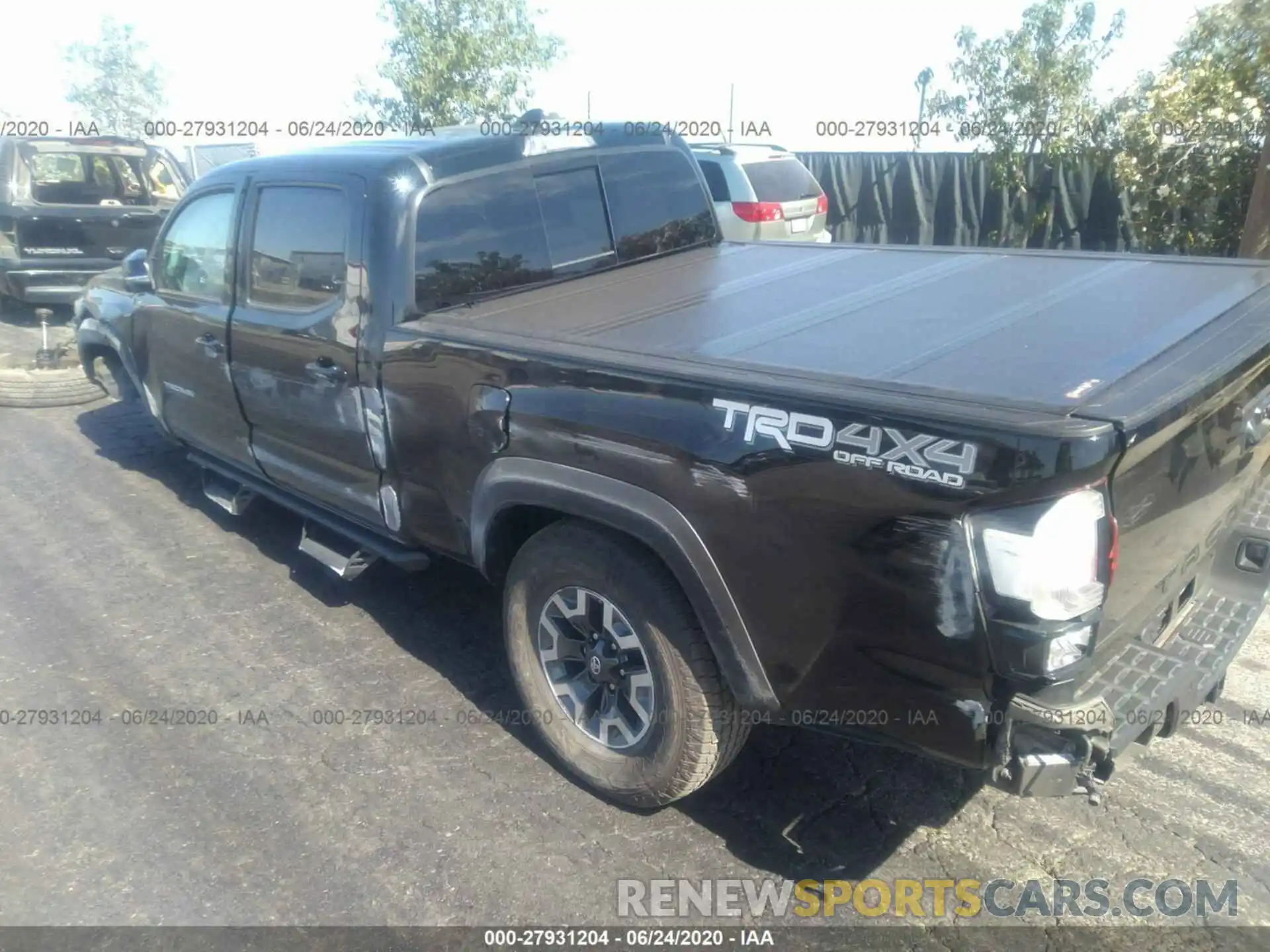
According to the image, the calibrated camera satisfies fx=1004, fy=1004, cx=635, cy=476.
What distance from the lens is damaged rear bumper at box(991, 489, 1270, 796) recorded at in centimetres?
217

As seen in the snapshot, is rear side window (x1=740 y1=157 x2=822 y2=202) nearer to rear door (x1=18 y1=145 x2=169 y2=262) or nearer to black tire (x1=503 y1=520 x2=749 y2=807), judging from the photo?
rear door (x1=18 y1=145 x2=169 y2=262)

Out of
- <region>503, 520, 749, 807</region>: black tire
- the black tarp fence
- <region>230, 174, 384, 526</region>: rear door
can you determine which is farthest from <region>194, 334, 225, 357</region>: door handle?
the black tarp fence

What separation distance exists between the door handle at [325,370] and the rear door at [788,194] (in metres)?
7.88

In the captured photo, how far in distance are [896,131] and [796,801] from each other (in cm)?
959

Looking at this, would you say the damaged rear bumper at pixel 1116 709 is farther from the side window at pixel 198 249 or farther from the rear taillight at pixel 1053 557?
the side window at pixel 198 249

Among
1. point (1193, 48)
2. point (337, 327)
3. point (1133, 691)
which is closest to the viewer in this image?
point (1133, 691)

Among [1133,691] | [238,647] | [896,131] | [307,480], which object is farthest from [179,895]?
[896,131]

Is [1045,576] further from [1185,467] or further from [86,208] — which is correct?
[86,208]

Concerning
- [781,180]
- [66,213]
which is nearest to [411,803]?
[66,213]

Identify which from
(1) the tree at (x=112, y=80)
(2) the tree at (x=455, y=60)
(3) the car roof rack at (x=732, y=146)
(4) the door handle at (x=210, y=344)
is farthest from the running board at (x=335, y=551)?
(1) the tree at (x=112, y=80)

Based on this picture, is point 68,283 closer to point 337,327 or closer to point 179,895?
point 337,327

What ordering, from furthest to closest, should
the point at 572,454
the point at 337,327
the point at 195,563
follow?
the point at 195,563 → the point at 337,327 → the point at 572,454

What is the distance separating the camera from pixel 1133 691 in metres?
2.32

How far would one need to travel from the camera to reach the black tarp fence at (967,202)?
1152 centimetres
